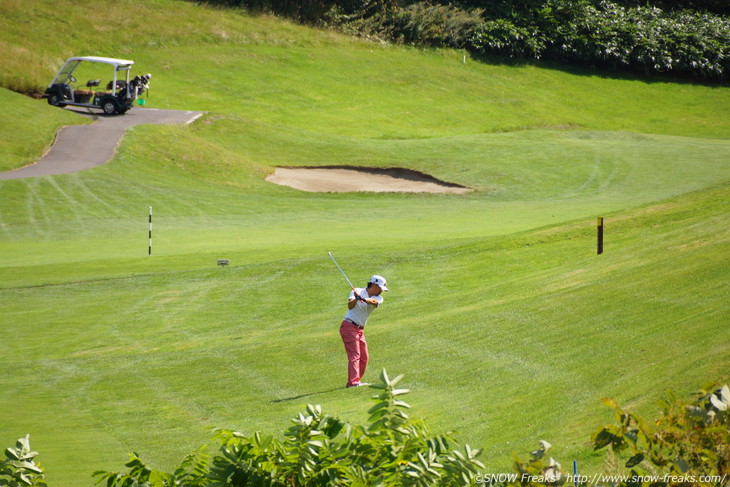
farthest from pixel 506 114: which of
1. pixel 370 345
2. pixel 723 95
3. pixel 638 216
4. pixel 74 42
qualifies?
pixel 370 345

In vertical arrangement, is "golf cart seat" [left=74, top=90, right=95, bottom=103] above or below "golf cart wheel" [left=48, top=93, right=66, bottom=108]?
above

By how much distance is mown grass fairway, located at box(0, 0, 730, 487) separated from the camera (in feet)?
41.9

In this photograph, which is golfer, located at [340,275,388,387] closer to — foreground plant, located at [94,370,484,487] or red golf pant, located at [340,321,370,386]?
red golf pant, located at [340,321,370,386]

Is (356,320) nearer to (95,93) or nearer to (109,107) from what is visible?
(109,107)

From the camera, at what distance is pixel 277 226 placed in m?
35.2

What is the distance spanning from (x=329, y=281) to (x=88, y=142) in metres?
26.2

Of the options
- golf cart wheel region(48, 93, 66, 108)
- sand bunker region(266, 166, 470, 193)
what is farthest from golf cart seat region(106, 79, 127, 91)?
sand bunker region(266, 166, 470, 193)

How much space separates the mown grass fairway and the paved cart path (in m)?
0.97

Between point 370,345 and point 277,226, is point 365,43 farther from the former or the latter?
point 370,345

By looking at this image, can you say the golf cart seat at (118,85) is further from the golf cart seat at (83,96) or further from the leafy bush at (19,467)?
the leafy bush at (19,467)

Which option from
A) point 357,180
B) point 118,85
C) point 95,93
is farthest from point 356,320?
point 118,85

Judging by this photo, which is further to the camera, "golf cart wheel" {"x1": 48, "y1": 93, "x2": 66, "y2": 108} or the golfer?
"golf cart wheel" {"x1": 48, "y1": 93, "x2": 66, "y2": 108}

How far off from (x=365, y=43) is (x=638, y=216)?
2208 inches

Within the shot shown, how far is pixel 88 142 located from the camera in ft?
152
